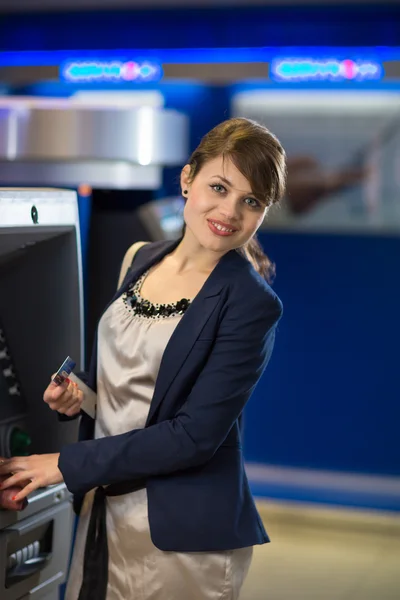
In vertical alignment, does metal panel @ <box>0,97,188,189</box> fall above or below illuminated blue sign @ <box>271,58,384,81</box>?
below

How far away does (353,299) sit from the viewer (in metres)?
5.18

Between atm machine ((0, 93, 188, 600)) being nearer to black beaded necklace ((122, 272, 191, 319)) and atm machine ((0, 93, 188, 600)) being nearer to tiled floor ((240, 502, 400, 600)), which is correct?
black beaded necklace ((122, 272, 191, 319))

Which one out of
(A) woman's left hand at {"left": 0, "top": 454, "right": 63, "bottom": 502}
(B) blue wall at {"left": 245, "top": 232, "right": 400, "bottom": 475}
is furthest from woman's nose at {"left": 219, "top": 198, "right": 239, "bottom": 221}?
(B) blue wall at {"left": 245, "top": 232, "right": 400, "bottom": 475}

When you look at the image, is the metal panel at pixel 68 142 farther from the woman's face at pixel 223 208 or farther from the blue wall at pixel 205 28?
the blue wall at pixel 205 28

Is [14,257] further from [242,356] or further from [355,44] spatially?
[355,44]

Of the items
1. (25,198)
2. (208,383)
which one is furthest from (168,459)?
(25,198)

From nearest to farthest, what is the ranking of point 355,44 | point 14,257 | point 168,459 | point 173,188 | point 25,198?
1. point 168,459
2. point 25,198
3. point 14,257
4. point 355,44
5. point 173,188

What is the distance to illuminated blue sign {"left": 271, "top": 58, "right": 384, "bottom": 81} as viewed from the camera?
5.10m

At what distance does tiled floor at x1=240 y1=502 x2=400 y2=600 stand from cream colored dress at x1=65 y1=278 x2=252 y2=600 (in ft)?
8.35

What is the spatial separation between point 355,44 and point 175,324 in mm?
3897

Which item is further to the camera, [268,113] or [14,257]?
[268,113]

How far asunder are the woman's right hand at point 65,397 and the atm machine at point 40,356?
28cm

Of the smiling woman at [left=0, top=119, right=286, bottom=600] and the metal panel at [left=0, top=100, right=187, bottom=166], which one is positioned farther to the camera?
the metal panel at [left=0, top=100, right=187, bottom=166]

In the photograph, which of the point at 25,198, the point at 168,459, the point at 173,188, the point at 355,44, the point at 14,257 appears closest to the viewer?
the point at 168,459
